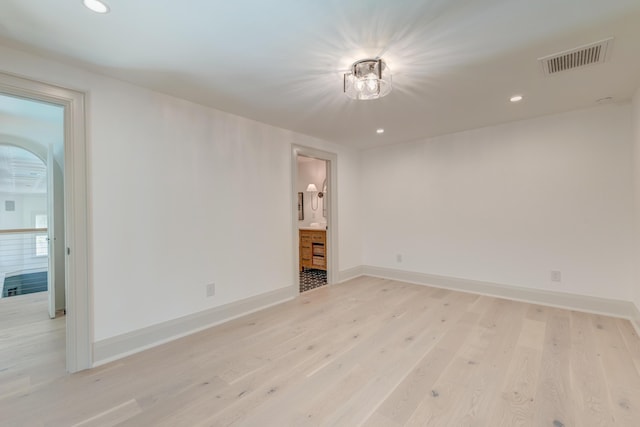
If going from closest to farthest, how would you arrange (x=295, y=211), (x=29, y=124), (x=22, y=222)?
(x=29, y=124) → (x=295, y=211) → (x=22, y=222)

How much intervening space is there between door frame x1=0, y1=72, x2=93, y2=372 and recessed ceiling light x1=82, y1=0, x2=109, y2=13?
942 millimetres

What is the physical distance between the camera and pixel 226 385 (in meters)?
1.88

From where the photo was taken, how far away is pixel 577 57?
198cm

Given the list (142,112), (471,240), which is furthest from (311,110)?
(471,240)

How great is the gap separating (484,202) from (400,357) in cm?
266

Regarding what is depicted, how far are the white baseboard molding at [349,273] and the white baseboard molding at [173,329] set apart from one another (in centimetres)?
131

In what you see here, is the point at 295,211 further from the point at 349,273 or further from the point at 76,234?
the point at 76,234

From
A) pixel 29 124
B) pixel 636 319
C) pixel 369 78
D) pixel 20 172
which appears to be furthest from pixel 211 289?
pixel 20 172

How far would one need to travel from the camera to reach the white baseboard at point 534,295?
2.96 metres

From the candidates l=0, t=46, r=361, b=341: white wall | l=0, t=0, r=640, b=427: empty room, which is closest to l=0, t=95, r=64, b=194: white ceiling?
l=0, t=0, r=640, b=427: empty room

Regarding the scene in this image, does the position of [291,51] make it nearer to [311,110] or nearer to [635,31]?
[311,110]

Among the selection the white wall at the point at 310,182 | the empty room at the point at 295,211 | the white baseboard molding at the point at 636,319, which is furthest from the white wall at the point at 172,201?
the white baseboard molding at the point at 636,319

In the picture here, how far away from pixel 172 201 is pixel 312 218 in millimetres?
3770

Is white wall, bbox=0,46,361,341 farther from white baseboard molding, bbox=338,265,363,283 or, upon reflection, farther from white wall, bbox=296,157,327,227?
white wall, bbox=296,157,327,227
